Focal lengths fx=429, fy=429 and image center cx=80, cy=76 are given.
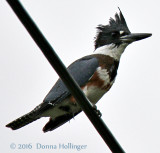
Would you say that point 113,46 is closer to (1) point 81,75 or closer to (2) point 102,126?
(1) point 81,75

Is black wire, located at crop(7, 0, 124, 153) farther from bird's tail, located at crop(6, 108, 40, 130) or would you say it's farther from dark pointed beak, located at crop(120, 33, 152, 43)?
dark pointed beak, located at crop(120, 33, 152, 43)

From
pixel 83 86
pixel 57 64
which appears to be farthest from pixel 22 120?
pixel 57 64

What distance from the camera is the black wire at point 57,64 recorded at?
1778mm

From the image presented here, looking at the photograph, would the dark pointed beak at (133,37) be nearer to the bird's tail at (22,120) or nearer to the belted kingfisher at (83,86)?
the belted kingfisher at (83,86)

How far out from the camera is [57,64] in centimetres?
200

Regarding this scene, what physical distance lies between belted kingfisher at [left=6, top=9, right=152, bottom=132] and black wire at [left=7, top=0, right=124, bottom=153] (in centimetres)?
164

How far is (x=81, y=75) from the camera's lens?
4117 millimetres

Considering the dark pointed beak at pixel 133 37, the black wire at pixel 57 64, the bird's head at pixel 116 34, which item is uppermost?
the bird's head at pixel 116 34

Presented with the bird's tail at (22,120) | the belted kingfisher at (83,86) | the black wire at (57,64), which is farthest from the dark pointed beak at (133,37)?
the black wire at (57,64)

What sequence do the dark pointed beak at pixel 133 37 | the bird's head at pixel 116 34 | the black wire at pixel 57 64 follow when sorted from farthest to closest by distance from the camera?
the bird's head at pixel 116 34 < the dark pointed beak at pixel 133 37 < the black wire at pixel 57 64

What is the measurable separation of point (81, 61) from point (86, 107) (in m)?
2.18

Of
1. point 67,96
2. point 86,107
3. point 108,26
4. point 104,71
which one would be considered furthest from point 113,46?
point 86,107

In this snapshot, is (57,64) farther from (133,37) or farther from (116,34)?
(116,34)

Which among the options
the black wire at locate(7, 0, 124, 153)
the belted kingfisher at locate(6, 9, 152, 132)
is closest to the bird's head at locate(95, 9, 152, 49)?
the belted kingfisher at locate(6, 9, 152, 132)
